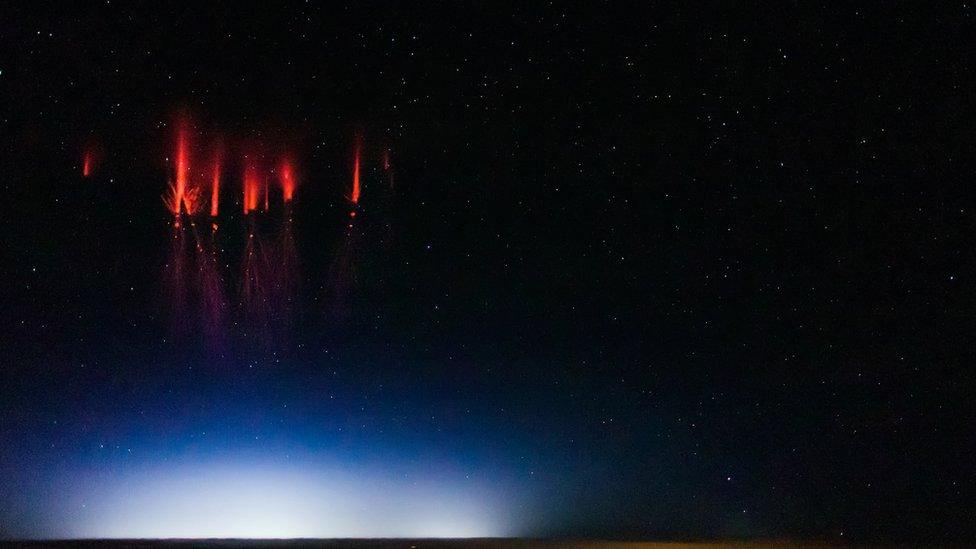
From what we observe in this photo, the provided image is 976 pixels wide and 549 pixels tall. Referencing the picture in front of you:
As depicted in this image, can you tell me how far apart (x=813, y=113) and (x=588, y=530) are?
2546 millimetres

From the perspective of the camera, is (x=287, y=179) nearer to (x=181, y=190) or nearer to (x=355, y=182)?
(x=355, y=182)

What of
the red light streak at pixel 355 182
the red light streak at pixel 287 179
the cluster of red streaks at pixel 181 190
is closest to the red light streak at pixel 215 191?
the cluster of red streaks at pixel 181 190

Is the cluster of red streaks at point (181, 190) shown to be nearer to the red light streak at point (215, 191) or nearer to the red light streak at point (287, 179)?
the red light streak at point (215, 191)

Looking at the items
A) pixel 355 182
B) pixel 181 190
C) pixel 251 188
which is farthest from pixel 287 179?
pixel 181 190

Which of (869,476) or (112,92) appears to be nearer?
(112,92)

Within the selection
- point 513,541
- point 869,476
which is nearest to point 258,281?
point 513,541

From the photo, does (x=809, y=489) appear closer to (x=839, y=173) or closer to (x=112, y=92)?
(x=839, y=173)

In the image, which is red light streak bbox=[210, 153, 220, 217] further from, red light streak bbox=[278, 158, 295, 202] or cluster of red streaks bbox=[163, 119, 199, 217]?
red light streak bbox=[278, 158, 295, 202]

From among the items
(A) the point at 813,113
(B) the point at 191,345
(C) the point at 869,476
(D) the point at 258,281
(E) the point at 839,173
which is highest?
(A) the point at 813,113

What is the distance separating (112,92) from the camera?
4176 mm

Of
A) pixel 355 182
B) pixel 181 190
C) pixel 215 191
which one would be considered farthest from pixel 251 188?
pixel 355 182

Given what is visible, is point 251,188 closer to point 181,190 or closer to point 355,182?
point 181,190

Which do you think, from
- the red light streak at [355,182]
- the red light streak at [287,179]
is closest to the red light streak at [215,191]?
the red light streak at [287,179]

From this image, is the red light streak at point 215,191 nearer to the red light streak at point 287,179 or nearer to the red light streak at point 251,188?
the red light streak at point 251,188
